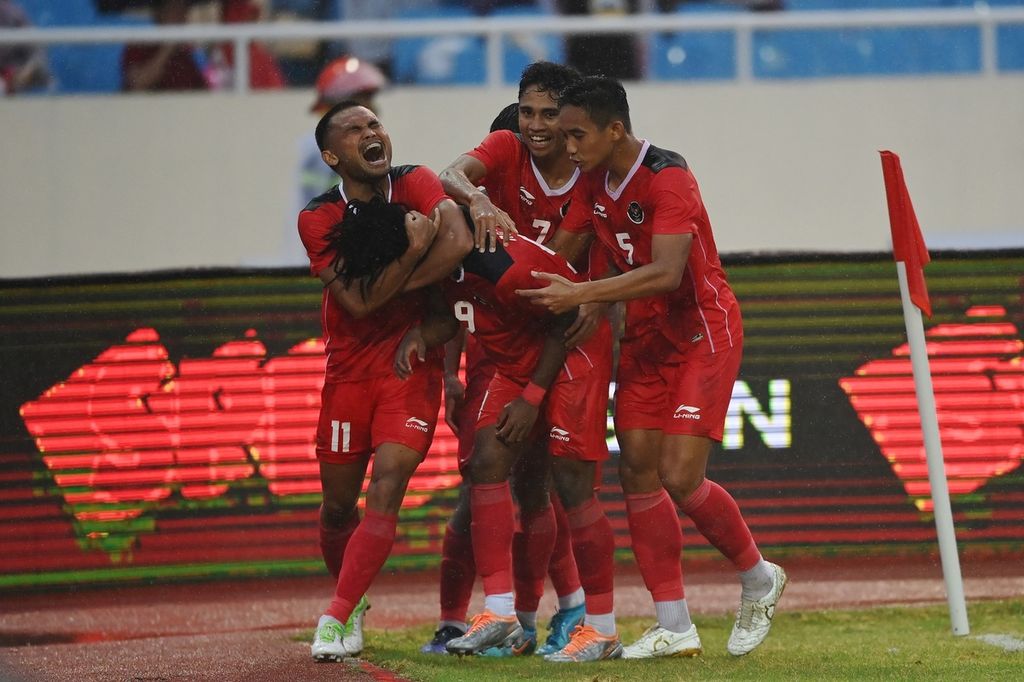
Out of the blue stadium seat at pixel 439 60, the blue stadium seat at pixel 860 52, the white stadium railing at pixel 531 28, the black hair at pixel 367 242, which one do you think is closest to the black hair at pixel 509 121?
the black hair at pixel 367 242

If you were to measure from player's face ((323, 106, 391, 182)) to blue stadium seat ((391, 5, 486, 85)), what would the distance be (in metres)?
4.71

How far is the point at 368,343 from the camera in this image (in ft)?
19.7

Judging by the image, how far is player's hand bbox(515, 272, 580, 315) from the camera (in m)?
5.74

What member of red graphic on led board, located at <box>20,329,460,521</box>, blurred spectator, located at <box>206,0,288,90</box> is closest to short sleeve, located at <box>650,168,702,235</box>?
red graphic on led board, located at <box>20,329,460,521</box>

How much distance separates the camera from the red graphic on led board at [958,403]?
8055 mm

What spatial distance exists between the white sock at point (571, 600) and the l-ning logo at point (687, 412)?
3.51ft

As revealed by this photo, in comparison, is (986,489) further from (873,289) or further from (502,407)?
(502,407)

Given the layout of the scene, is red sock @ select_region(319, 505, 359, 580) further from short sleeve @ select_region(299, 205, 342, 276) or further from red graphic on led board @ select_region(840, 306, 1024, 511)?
red graphic on led board @ select_region(840, 306, 1024, 511)

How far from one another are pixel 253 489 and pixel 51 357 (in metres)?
1.25

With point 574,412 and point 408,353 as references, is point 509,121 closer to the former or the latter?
point 408,353

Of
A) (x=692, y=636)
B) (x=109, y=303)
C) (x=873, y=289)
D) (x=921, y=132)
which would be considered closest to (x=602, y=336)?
(x=692, y=636)

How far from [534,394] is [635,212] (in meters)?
0.80

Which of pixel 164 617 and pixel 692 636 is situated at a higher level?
pixel 692 636

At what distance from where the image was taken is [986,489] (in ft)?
26.3
